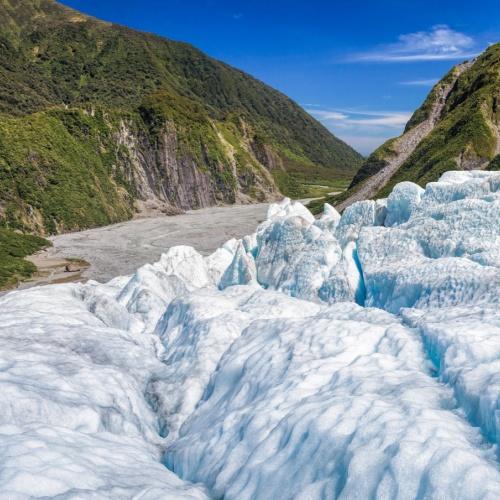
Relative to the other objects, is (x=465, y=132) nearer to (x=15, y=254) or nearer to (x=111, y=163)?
(x=15, y=254)

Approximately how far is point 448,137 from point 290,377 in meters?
75.9

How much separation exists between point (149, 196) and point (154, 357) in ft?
359

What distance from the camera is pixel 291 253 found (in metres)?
24.0

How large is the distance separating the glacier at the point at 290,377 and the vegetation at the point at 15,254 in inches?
1472

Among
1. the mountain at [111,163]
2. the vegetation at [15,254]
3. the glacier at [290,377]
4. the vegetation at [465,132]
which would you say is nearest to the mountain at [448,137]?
the vegetation at [465,132]

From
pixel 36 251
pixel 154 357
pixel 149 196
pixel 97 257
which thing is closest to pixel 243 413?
pixel 154 357

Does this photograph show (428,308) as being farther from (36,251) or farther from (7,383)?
(36,251)

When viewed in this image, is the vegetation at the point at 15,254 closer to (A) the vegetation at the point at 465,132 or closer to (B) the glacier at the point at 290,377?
(B) the glacier at the point at 290,377

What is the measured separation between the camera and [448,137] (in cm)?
7775

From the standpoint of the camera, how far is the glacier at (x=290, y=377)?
7.70 metres

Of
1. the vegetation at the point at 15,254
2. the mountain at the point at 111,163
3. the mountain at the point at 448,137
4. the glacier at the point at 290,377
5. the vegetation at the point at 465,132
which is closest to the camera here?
the glacier at the point at 290,377

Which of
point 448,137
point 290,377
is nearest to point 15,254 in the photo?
point 290,377

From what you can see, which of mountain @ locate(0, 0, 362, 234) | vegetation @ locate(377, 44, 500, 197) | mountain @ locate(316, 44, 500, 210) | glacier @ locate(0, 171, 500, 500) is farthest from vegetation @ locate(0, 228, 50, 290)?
vegetation @ locate(377, 44, 500, 197)

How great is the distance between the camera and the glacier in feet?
25.2
